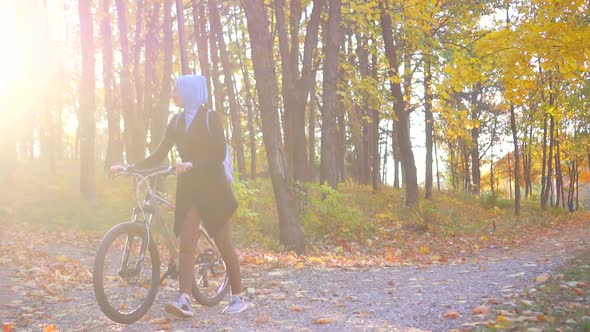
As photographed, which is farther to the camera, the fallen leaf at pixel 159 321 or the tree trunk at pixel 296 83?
the tree trunk at pixel 296 83

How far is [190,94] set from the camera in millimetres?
5023

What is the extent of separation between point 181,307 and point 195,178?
1.12 metres

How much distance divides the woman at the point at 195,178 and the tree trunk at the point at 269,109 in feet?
15.2

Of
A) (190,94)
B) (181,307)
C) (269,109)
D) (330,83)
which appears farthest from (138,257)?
(330,83)

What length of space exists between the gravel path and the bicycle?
0.69ft

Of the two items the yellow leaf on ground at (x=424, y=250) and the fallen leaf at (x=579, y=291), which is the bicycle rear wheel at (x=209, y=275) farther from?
the yellow leaf on ground at (x=424, y=250)

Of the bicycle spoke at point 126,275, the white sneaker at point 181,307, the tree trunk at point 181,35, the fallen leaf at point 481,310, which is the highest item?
the tree trunk at point 181,35

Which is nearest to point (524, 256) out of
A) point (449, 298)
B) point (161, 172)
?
point (449, 298)

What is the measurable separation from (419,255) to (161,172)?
7785 mm

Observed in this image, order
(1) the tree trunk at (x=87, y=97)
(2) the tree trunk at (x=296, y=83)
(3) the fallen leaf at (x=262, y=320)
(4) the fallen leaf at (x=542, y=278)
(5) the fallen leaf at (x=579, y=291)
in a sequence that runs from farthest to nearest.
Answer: (1) the tree trunk at (x=87, y=97) < (2) the tree trunk at (x=296, y=83) < (4) the fallen leaf at (x=542, y=278) < (5) the fallen leaf at (x=579, y=291) < (3) the fallen leaf at (x=262, y=320)

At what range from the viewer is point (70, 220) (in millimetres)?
16500

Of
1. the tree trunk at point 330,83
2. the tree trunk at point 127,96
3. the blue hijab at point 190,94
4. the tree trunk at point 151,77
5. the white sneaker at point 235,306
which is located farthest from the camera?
the tree trunk at point 127,96

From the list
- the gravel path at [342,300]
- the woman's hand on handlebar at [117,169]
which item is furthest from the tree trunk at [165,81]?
the woman's hand on handlebar at [117,169]

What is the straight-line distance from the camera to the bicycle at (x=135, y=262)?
15.4ft
